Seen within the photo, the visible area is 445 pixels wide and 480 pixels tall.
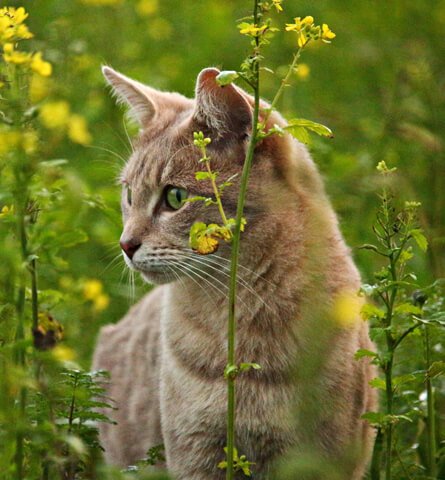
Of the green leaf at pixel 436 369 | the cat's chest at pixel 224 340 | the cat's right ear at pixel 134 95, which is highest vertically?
the cat's right ear at pixel 134 95

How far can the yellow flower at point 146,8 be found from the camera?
6691 mm

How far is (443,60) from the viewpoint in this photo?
17.4 feet

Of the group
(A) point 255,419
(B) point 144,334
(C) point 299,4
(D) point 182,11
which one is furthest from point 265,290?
(D) point 182,11

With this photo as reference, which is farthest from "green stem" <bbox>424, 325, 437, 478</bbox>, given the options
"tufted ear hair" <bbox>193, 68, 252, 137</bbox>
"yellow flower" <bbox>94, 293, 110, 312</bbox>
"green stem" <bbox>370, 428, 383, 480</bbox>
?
"yellow flower" <bbox>94, 293, 110, 312</bbox>

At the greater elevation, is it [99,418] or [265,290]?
[265,290]

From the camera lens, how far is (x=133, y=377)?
4.09 m

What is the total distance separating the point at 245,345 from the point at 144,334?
1.00 meters

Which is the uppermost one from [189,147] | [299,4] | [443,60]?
[299,4]

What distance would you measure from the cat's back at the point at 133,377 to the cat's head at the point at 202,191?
679mm

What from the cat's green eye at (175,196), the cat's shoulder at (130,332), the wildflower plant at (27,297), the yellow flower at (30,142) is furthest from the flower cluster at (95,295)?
the yellow flower at (30,142)

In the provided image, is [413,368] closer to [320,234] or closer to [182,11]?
[320,234]

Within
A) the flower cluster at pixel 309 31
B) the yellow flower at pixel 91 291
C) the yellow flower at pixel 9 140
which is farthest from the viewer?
the yellow flower at pixel 91 291

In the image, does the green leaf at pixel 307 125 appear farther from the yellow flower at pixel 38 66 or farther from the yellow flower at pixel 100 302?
the yellow flower at pixel 100 302

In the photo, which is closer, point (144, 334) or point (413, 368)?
point (413, 368)
